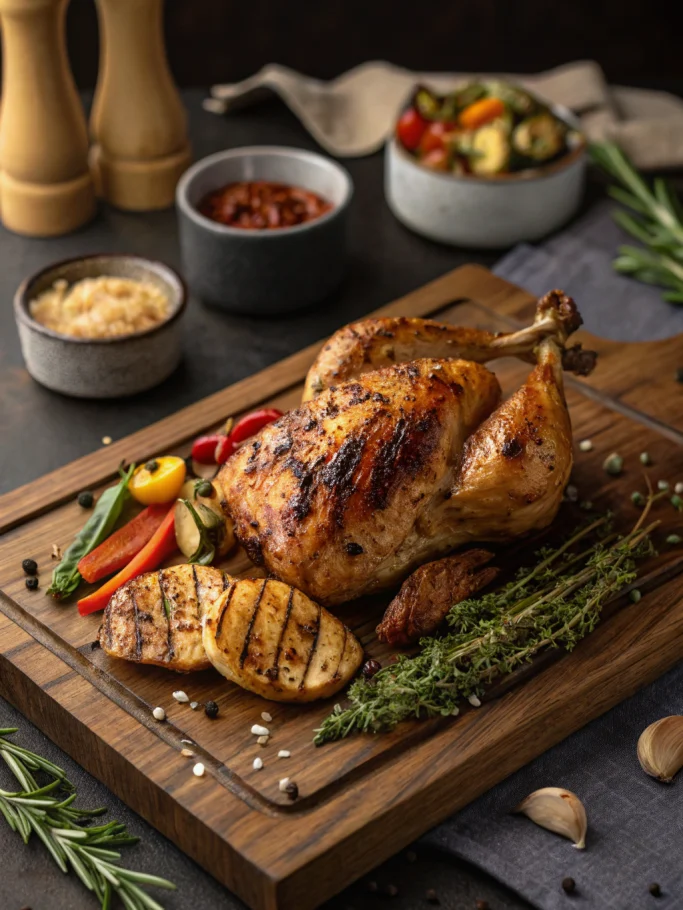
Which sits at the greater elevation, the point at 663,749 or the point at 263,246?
the point at 263,246

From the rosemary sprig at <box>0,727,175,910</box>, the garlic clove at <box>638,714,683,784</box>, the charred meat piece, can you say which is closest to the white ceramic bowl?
the charred meat piece

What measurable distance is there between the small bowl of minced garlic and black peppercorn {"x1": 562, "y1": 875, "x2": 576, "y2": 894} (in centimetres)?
274

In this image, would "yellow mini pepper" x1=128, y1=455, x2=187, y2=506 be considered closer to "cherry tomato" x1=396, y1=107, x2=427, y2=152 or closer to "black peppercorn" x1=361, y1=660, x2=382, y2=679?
"black peppercorn" x1=361, y1=660, x2=382, y2=679

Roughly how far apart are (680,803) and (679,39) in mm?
7137

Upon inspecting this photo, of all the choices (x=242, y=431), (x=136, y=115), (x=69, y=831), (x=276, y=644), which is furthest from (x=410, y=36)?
(x=69, y=831)

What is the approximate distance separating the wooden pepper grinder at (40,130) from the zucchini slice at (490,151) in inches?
77.2

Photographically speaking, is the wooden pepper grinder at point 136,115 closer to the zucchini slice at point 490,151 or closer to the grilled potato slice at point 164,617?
the zucchini slice at point 490,151

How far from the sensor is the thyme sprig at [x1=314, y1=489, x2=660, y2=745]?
11.8 ft

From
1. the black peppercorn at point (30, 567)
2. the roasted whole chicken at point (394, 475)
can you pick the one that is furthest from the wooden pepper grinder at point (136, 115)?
the black peppercorn at point (30, 567)

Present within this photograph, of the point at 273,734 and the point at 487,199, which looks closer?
the point at 273,734

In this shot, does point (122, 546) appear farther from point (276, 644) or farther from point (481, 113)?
point (481, 113)

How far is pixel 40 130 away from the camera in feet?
19.5

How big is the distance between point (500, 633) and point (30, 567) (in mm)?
1596

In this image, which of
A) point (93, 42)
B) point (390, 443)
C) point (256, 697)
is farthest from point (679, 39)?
point (256, 697)
